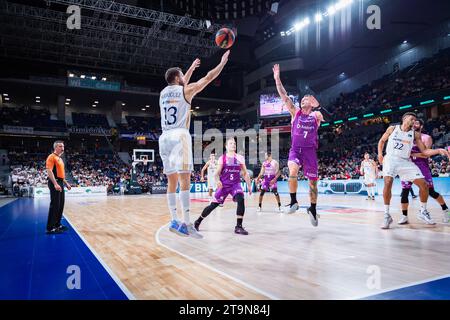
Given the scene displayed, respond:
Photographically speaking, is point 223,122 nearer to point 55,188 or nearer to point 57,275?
point 55,188

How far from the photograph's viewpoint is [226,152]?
238 inches

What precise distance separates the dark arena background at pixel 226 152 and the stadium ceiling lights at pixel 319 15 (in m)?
0.12

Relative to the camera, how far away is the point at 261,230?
6.00 metres

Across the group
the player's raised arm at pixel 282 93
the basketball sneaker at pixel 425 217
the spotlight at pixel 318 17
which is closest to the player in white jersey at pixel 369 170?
the basketball sneaker at pixel 425 217

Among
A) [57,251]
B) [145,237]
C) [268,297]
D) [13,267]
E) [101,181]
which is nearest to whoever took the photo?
[268,297]

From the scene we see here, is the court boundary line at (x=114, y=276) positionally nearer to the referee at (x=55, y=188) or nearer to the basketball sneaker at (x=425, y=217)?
the referee at (x=55, y=188)

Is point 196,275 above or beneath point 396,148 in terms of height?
beneath

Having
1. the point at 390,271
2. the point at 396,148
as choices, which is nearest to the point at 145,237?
the point at 390,271

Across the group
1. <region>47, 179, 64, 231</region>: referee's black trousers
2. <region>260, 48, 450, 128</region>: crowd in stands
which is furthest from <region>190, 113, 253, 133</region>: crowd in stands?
<region>47, 179, 64, 231</region>: referee's black trousers

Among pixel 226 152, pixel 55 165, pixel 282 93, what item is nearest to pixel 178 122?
pixel 226 152

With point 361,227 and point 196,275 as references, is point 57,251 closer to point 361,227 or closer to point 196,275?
point 196,275
